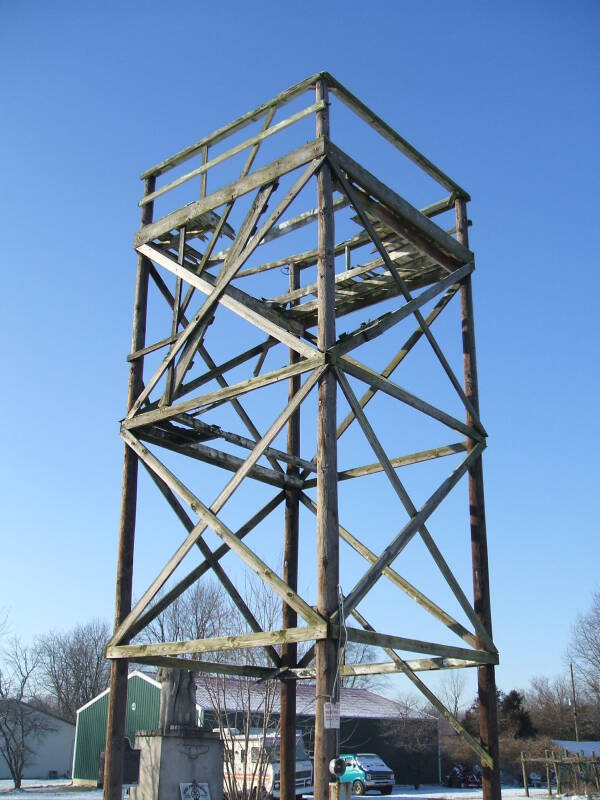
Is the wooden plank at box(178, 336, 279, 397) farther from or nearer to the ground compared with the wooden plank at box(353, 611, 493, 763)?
farther from the ground

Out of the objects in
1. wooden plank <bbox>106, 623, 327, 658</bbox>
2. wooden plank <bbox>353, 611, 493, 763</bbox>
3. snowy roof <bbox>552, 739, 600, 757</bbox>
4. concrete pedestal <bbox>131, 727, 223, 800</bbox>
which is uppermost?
wooden plank <bbox>106, 623, 327, 658</bbox>

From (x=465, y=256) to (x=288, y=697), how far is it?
6.46m

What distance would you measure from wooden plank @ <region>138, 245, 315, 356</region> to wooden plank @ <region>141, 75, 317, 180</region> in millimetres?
1277

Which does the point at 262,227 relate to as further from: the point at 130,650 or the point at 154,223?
the point at 130,650

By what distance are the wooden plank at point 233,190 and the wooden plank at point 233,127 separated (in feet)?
2.94

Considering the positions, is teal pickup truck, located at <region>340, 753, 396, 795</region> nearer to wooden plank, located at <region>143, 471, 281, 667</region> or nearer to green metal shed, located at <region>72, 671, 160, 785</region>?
green metal shed, located at <region>72, 671, 160, 785</region>

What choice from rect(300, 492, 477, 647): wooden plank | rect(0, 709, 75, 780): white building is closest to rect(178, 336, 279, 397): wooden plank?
rect(300, 492, 477, 647): wooden plank

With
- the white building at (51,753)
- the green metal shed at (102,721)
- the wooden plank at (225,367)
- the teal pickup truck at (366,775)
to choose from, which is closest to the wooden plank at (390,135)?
the wooden plank at (225,367)

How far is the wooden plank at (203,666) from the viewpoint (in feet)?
32.8

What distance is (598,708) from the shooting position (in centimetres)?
5744

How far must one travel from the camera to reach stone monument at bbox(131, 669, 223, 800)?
1113 centimetres

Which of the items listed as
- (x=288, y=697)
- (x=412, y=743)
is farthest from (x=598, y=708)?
(x=288, y=697)

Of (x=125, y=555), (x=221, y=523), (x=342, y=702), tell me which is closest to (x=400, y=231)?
(x=221, y=523)

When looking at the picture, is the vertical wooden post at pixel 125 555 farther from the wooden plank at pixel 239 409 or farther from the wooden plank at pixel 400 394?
the wooden plank at pixel 400 394
